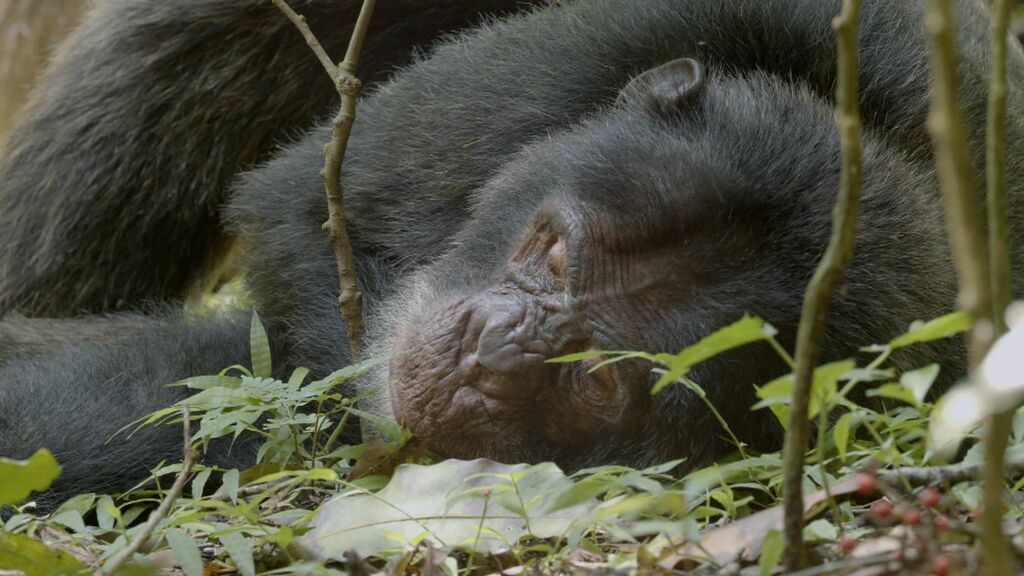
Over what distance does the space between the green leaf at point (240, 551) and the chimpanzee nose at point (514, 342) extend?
2.77ft

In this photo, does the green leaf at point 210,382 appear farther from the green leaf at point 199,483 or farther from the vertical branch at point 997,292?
the vertical branch at point 997,292

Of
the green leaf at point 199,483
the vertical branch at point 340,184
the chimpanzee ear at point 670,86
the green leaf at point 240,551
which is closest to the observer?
the green leaf at point 240,551

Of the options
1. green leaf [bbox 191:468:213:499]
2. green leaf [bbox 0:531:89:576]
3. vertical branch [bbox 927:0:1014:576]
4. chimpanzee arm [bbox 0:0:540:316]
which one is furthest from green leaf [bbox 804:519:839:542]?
chimpanzee arm [bbox 0:0:540:316]

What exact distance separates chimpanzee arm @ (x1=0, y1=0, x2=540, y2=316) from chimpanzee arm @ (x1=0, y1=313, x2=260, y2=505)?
80cm

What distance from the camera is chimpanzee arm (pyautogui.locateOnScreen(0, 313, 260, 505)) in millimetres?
3501

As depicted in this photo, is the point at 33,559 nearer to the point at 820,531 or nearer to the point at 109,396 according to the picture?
the point at 820,531

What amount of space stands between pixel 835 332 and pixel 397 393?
3.67 feet

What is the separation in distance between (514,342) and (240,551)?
38.0 inches

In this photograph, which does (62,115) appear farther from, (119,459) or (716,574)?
(716,574)

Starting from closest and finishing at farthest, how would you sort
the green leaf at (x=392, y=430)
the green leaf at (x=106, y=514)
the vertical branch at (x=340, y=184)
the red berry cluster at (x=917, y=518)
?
the red berry cluster at (x=917, y=518), the green leaf at (x=106, y=514), the green leaf at (x=392, y=430), the vertical branch at (x=340, y=184)

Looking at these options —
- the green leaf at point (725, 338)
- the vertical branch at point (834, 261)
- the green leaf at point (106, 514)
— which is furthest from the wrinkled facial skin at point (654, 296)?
the vertical branch at point (834, 261)

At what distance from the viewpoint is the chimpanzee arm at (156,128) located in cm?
494

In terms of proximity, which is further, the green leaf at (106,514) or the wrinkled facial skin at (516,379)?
the wrinkled facial skin at (516,379)

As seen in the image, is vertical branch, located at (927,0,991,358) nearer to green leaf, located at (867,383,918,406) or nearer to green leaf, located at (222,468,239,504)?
green leaf, located at (867,383,918,406)
